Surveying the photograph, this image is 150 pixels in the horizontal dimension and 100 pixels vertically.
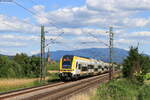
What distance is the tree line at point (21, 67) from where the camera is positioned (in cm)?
4859

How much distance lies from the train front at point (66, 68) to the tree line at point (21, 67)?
1278 centimetres

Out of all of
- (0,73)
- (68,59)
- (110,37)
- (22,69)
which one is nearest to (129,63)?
(68,59)

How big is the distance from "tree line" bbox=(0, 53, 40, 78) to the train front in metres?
12.8

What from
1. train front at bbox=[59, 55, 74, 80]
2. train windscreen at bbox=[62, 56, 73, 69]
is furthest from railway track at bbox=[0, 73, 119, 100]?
train windscreen at bbox=[62, 56, 73, 69]

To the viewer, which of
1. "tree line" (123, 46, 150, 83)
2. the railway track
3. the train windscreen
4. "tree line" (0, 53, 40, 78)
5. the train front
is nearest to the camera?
the railway track

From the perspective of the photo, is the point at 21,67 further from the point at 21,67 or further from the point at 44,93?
the point at 44,93

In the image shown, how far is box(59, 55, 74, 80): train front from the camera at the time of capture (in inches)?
1512

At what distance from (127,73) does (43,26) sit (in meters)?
11.7

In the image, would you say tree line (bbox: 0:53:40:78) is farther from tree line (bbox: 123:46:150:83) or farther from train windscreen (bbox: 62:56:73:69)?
tree line (bbox: 123:46:150:83)

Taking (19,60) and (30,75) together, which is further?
(19,60)

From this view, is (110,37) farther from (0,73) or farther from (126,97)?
(126,97)

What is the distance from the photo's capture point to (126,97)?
20.4 meters

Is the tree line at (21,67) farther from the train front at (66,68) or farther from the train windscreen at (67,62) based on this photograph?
the train windscreen at (67,62)

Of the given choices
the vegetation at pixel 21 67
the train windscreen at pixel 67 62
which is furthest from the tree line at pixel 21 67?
the train windscreen at pixel 67 62
